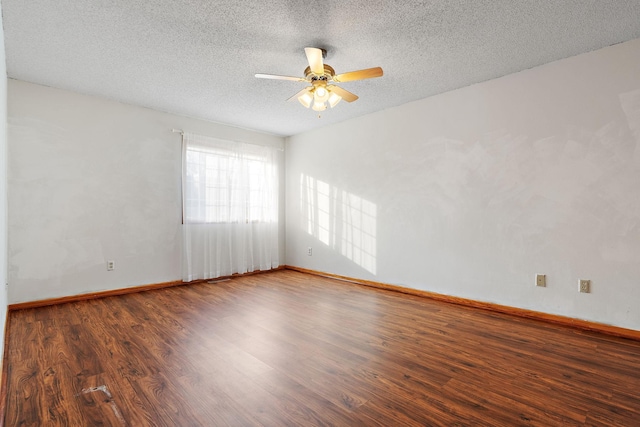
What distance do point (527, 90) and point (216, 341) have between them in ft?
12.4

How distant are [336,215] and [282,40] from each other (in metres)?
2.85

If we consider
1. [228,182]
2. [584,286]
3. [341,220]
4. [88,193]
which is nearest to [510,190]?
[584,286]

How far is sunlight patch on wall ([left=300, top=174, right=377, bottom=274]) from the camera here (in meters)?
4.48

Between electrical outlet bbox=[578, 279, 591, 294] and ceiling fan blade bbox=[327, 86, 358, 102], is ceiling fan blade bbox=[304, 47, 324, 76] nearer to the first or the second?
ceiling fan blade bbox=[327, 86, 358, 102]

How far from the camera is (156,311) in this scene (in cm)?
325

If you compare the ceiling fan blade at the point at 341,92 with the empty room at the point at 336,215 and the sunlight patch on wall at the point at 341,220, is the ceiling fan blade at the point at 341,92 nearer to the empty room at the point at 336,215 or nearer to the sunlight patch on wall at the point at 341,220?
the empty room at the point at 336,215

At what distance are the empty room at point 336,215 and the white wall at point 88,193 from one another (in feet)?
0.08

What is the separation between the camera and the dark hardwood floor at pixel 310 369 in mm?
1569

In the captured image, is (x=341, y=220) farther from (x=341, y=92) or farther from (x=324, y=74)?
(x=324, y=74)

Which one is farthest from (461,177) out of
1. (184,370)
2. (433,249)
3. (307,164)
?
(184,370)

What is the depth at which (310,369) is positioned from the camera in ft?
6.66

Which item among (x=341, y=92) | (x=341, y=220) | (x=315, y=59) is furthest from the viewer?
(x=341, y=220)

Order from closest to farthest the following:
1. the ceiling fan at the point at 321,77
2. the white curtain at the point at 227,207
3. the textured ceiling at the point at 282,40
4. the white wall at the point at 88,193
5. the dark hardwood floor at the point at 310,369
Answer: the dark hardwood floor at the point at 310,369
the textured ceiling at the point at 282,40
the ceiling fan at the point at 321,77
the white wall at the point at 88,193
the white curtain at the point at 227,207

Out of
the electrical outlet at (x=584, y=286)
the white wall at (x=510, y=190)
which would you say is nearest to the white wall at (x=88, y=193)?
the white wall at (x=510, y=190)
